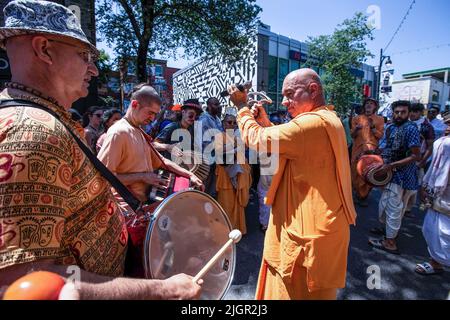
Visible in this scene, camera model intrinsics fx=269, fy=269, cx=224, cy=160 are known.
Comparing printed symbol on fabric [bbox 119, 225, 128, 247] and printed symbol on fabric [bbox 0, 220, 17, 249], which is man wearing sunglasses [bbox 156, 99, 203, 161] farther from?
printed symbol on fabric [bbox 0, 220, 17, 249]

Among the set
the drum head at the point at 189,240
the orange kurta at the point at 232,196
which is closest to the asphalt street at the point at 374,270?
the orange kurta at the point at 232,196

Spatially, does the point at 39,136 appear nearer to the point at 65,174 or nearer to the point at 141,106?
the point at 65,174

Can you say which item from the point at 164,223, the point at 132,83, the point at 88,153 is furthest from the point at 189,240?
the point at 132,83

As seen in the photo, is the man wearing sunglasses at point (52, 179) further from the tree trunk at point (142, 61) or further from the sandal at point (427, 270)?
the tree trunk at point (142, 61)

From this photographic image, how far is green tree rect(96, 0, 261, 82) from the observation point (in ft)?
26.7

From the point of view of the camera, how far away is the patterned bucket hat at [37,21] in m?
0.99

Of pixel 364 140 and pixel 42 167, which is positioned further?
pixel 364 140

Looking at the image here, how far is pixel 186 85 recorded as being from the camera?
25547 mm

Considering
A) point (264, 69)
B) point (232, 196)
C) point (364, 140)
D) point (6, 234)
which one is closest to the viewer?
point (6, 234)

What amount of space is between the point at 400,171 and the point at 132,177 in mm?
3811

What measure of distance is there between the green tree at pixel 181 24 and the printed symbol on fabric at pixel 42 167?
804cm

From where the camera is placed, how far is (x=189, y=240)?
1559 millimetres

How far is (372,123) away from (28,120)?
6.87 metres

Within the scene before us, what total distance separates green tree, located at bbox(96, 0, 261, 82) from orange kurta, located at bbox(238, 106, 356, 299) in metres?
7.40
